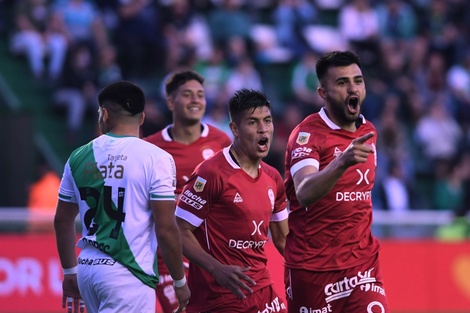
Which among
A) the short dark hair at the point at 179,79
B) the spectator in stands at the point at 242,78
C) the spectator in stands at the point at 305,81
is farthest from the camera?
the spectator in stands at the point at 305,81

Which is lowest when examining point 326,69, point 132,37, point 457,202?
point 457,202

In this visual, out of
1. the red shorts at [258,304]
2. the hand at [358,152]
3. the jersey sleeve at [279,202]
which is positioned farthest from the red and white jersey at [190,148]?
the hand at [358,152]

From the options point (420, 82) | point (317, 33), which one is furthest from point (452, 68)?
point (317, 33)

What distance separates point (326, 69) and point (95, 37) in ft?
34.4

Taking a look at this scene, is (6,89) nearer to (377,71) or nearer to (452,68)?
(377,71)

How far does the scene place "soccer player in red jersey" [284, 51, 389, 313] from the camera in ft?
27.8

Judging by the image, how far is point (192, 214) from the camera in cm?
844

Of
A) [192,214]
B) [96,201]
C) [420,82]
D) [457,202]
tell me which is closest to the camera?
[96,201]

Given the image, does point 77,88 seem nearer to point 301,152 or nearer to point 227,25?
point 227,25

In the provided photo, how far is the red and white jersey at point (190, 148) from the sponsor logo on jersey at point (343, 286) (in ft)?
7.73

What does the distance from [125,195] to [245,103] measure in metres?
1.50

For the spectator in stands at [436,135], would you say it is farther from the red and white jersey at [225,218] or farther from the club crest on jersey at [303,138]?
the red and white jersey at [225,218]

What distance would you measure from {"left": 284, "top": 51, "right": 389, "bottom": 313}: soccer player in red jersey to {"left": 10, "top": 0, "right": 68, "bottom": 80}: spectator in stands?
33.9 feet

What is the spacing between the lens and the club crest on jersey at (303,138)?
27.7ft
